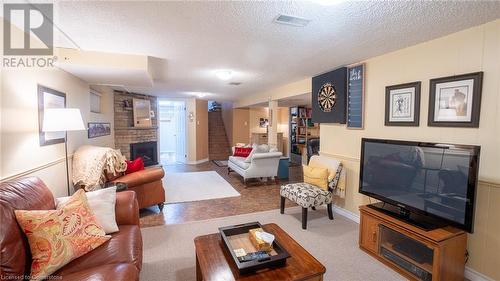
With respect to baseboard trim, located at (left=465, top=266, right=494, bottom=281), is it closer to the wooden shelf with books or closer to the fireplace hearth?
the wooden shelf with books

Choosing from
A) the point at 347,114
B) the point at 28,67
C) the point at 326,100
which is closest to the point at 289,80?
the point at 326,100

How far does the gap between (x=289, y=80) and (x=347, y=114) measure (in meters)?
1.48

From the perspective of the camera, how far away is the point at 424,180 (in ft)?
6.75

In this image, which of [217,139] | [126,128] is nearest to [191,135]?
[217,139]

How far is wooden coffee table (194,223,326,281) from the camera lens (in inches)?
55.7

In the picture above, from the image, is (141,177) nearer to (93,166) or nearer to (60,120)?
A: (93,166)

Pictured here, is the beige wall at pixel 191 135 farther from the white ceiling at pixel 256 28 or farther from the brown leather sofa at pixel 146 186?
the white ceiling at pixel 256 28

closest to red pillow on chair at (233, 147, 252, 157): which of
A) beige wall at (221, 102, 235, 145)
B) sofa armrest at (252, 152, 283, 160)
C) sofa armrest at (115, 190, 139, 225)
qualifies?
sofa armrest at (252, 152, 283, 160)

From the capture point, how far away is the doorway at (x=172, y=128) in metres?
7.79

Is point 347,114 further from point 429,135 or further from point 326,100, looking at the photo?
point 429,135

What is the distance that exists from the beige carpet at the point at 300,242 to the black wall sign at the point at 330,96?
1.48m

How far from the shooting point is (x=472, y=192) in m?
1.74

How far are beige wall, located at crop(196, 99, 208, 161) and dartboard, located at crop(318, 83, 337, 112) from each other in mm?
4963

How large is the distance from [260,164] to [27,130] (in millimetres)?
3620
